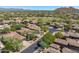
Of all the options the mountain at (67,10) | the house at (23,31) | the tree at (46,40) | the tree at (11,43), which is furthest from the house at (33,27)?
the mountain at (67,10)

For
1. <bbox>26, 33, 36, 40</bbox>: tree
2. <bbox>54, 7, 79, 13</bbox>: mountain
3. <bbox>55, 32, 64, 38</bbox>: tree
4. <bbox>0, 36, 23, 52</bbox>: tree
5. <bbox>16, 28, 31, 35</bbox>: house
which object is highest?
<bbox>54, 7, 79, 13</bbox>: mountain

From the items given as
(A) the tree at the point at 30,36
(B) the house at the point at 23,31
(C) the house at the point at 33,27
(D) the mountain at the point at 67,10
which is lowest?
(A) the tree at the point at 30,36

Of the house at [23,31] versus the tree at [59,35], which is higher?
the house at [23,31]

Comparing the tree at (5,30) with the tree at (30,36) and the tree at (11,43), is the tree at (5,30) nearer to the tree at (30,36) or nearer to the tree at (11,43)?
the tree at (11,43)

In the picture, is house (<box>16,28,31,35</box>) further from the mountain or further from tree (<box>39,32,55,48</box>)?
the mountain

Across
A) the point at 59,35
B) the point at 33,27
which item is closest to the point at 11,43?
the point at 33,27

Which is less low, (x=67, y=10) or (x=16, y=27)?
(x=67, y=10)

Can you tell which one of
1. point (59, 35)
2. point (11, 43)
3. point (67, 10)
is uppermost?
point (67, 10)

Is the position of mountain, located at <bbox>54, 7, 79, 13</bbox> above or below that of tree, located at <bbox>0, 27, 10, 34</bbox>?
above

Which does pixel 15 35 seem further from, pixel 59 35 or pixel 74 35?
pixel 74 35

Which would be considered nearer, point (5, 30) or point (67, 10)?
point (5, 30)

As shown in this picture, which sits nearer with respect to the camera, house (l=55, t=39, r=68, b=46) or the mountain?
house (l=55, t=39, r=68, b=46)

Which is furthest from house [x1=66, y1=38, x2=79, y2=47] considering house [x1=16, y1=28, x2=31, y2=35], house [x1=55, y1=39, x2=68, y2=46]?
house [x1=16, y1=28, x2=31, y2=35]
